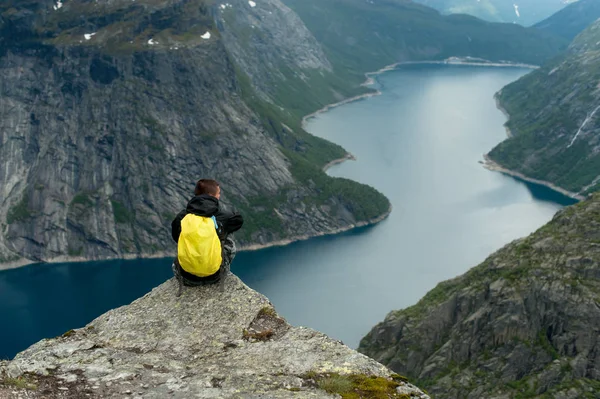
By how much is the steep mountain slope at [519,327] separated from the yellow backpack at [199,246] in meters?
79.4

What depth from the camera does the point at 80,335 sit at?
20672 mm

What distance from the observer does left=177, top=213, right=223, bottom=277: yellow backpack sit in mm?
21516

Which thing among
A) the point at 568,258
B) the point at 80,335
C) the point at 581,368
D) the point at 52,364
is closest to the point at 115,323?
the point at 80,335

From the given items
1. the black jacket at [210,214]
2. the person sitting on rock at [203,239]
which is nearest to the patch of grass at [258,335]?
the person sitting on rock at [203,239]

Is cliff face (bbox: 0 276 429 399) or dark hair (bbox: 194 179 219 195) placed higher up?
dark hair (bbox: 194 179 219 195)

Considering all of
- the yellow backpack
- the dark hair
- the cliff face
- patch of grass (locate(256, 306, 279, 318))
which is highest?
the dark hair

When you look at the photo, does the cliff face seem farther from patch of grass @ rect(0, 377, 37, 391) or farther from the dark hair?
the dark hair

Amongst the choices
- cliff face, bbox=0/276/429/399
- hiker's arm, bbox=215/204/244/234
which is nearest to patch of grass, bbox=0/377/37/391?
cliff face, bbox=0/276/429/399

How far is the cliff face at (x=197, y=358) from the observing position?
56.8 feet

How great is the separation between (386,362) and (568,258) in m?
29.9

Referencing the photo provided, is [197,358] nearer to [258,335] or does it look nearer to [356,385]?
[258,335]

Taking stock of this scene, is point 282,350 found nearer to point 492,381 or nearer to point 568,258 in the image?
point 492,381

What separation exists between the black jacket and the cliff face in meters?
1.54

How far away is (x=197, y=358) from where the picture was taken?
19.3 m
